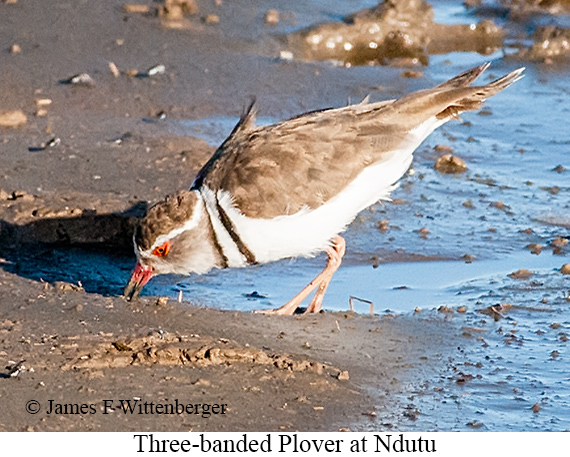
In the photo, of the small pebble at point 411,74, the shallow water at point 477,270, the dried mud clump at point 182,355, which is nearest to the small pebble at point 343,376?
the dried mud clump at point 182,355

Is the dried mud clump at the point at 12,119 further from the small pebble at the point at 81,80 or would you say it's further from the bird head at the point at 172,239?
the bird head at the point at 172,239

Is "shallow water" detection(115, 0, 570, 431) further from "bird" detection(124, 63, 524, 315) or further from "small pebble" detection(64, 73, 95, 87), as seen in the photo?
"small pebble" detection(64, 73, 95, 87)

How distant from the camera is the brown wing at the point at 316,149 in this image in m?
6.57

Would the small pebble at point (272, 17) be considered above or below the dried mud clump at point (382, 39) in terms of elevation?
above

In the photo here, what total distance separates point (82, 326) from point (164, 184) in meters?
2.59

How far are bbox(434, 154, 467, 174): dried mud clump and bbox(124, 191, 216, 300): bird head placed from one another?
3085mm


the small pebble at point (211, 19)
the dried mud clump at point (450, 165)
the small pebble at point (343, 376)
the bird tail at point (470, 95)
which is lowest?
the small pebble at point (343, 376)

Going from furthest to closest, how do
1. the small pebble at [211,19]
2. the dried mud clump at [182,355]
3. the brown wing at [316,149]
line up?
the small pebble at [211,19], the brown wing at [316,149], the dried mud clump at [182,355]

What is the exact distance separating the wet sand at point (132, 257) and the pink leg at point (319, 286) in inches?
9.4

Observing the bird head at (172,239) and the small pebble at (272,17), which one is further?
the small pebble at (272,17)

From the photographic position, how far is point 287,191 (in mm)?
6613

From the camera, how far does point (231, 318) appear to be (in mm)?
6344
